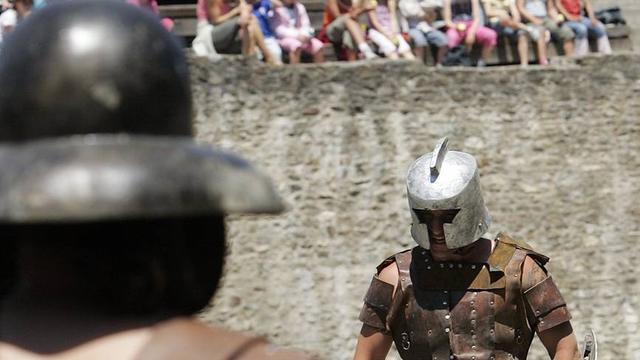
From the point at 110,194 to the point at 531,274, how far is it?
139 inches

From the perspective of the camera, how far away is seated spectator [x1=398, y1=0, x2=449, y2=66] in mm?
10883

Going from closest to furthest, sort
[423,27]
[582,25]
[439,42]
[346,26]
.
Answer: [346,26] → [423,27] → [439,42] → [582,25]

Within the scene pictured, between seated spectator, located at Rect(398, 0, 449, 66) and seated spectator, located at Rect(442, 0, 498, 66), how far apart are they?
0.10 m

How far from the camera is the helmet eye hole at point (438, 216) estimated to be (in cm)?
485

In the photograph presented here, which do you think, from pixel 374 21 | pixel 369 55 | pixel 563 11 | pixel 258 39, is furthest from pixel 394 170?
pixel 563 11

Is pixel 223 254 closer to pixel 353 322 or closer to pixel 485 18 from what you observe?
pixel 353 322

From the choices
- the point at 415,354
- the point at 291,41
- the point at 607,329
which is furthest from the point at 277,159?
the point at 415,354

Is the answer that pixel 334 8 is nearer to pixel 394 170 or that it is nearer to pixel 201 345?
pixel 394 170

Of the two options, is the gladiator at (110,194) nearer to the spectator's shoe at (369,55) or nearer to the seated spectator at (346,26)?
the seated spectator at (346,26)

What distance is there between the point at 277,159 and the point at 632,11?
14.5ft

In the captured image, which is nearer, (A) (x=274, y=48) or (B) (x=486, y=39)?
(A) (x=274, y=48)

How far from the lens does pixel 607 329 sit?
1126 centimetres

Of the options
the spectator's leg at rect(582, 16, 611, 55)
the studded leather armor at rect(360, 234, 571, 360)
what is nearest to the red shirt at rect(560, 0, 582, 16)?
the spectator's leg at rect(582, 16, 611, 55)

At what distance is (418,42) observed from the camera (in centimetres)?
1104
